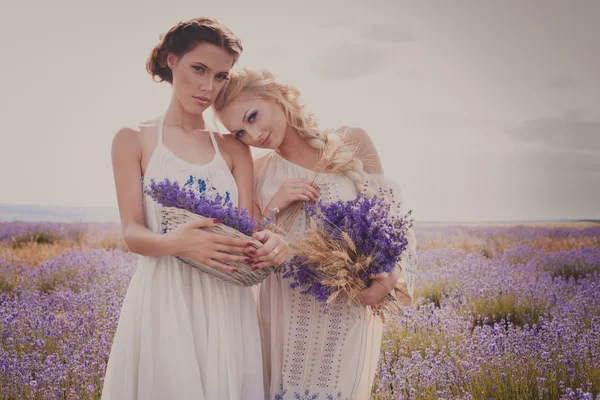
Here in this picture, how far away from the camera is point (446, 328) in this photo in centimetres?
321

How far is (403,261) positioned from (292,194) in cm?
56

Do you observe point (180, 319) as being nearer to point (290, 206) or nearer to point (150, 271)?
point (150, 271)

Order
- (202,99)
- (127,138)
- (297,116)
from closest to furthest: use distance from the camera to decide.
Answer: (127,138)
(202,99)
(297,116)

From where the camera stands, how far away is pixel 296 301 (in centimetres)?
229

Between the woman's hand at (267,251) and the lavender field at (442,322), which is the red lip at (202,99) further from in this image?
the lavender field at (442,322)

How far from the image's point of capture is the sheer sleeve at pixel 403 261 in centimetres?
224

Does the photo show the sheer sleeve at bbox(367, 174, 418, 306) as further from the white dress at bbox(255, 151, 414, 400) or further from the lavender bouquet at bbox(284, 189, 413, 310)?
the lavender bouquet at bbox(284, 189, 413, 310)

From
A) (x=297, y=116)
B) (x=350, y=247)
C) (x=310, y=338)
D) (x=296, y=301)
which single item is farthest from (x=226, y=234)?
(x=297, y=116)

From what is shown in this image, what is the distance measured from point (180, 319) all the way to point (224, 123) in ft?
2.91

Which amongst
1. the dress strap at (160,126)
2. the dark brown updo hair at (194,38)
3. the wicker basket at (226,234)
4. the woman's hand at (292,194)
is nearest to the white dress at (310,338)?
the woman's hand at (292,194)

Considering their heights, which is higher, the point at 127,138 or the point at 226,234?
the point at 127,138

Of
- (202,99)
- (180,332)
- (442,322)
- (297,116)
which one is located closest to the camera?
(180,332)

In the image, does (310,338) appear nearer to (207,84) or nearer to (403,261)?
(403,261)

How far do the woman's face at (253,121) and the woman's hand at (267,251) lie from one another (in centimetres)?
59
